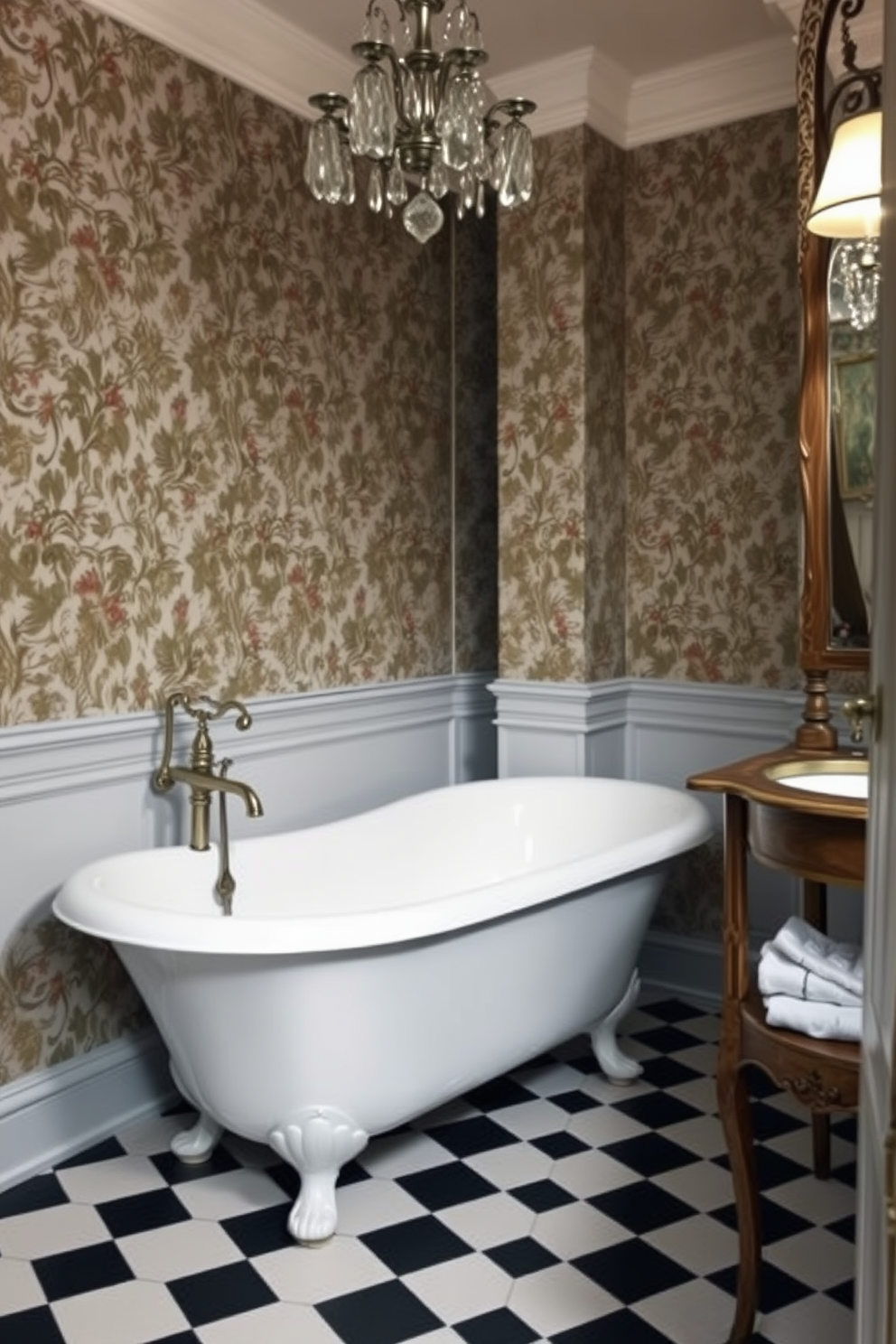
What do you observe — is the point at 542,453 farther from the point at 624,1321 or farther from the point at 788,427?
the point at 624,1321

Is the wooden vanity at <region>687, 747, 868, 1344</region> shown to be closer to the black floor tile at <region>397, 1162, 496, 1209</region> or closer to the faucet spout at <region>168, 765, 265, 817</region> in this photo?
the black floor tile at <region>397, 1162, 496, 1209</region>

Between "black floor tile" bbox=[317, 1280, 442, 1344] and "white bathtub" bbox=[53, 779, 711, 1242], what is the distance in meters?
0.17

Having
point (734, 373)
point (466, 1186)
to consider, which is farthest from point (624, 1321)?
point (734, 373)

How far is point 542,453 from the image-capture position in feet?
10.2

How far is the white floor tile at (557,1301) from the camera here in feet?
5.85

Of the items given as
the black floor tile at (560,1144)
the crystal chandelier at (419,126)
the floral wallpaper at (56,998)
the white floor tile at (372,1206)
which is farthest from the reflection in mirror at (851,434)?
the floral wallpaper at (56,998)

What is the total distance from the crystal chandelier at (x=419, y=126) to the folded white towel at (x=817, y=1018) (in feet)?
4.05

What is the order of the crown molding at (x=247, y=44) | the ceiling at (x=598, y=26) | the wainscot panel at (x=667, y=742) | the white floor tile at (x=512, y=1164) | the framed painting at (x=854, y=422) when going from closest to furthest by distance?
the white floor tile at (x=512, y=1164) → the framed painting at (x=854, y=422) → the crown molding at (x=247, y=44) → the ceiling at (x=598, y=26) → the wainscot panel at (x=667, y=742)

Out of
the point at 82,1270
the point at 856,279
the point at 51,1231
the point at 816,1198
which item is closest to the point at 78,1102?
the point at 51,1231

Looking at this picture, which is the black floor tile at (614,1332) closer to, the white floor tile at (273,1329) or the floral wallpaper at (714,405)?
the white floor tile at (273,1329)

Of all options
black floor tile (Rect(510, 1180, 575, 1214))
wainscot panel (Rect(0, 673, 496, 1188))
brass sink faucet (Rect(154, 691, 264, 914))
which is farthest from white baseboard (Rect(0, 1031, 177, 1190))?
black floor tile (Rect(510, 1180, 575, 1214))

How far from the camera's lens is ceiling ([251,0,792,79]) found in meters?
2.65

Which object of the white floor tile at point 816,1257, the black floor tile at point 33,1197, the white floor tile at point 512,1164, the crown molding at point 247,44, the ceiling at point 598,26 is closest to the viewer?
the white floor tile at point 816,1257

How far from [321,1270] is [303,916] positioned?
0.57 meters
